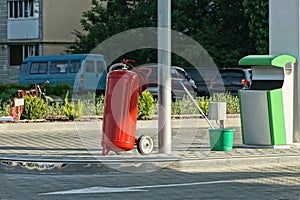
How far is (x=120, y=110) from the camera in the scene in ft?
46.4

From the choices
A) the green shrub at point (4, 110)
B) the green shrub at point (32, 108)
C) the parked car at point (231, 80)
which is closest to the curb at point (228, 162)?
the green shrub at point (32, 108)

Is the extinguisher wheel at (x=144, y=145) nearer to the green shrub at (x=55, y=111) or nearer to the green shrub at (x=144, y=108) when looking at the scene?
the green shrub at (x=144, y=108)

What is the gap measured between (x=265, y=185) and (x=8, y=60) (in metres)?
44.1

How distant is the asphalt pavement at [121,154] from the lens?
44.3 feet

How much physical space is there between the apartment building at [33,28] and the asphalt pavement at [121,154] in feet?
109

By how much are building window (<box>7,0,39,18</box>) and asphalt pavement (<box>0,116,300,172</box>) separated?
3377 cm

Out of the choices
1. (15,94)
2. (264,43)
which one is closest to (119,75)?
(15,94)

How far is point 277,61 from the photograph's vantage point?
15.8 m

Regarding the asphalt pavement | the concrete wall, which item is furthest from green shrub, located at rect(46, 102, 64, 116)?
the concrete wall

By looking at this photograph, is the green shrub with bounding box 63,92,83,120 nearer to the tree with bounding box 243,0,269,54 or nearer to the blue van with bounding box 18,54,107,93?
the blue van with bounding box 18,54,107,93

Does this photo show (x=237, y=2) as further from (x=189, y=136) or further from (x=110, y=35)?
(x=189, y=136)

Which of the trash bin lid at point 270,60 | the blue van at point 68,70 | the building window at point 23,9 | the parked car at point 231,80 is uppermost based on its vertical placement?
the building window at point 23,9

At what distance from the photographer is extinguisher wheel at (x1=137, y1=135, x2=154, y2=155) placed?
14.7 meters

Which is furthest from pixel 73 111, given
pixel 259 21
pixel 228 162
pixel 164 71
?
pixel 259 21
